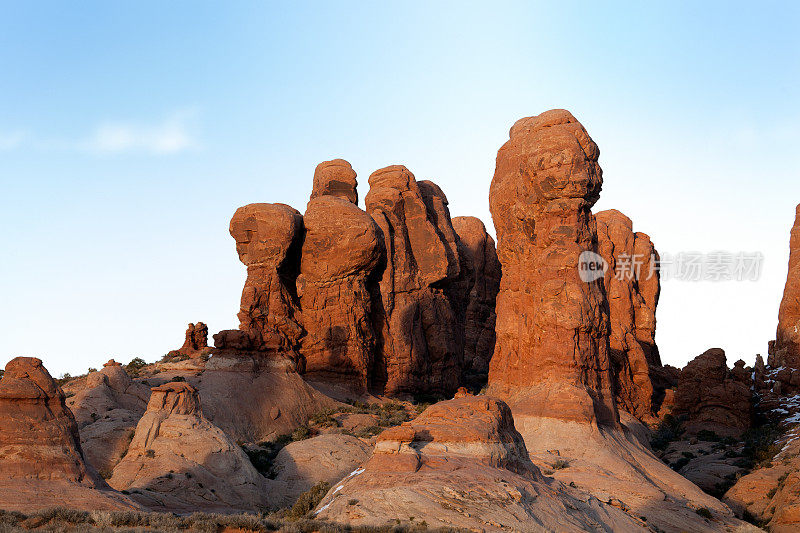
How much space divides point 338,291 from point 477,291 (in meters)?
23.4

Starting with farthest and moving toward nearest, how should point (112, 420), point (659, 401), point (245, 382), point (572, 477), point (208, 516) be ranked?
point (659, 401)
point (245, 382)
point (112, 420)
point (572, 477)
point (208, 516)

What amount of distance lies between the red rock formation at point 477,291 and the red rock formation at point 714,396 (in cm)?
2168

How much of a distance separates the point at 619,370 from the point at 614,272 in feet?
33.9

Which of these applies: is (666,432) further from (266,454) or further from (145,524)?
(145,524)

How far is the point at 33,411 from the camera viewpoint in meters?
21.0

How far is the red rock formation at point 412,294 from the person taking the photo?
53.3 metres

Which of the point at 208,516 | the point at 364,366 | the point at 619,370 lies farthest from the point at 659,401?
the point at 208,516

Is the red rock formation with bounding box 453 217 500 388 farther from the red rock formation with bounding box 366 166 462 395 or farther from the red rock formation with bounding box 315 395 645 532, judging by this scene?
the red rock formation with bounding box 315 395 645 532

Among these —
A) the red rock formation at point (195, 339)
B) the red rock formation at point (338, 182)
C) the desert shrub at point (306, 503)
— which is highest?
the red rock formation at point (338, 182)

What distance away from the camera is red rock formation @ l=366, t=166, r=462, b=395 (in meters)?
53.3

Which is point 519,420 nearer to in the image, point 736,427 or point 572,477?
point 572,477

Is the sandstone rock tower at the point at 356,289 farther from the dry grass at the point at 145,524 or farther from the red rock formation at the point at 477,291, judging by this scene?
the dry grass at the point at 145,524

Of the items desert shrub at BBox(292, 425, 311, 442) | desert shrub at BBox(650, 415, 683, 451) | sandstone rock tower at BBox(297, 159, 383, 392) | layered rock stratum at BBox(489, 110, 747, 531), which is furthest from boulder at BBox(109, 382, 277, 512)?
desert shrub at BBox(650, 415, 683, 451)

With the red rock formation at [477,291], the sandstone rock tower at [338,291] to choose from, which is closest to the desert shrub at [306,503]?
the sandstone rock tower at [338,291]
